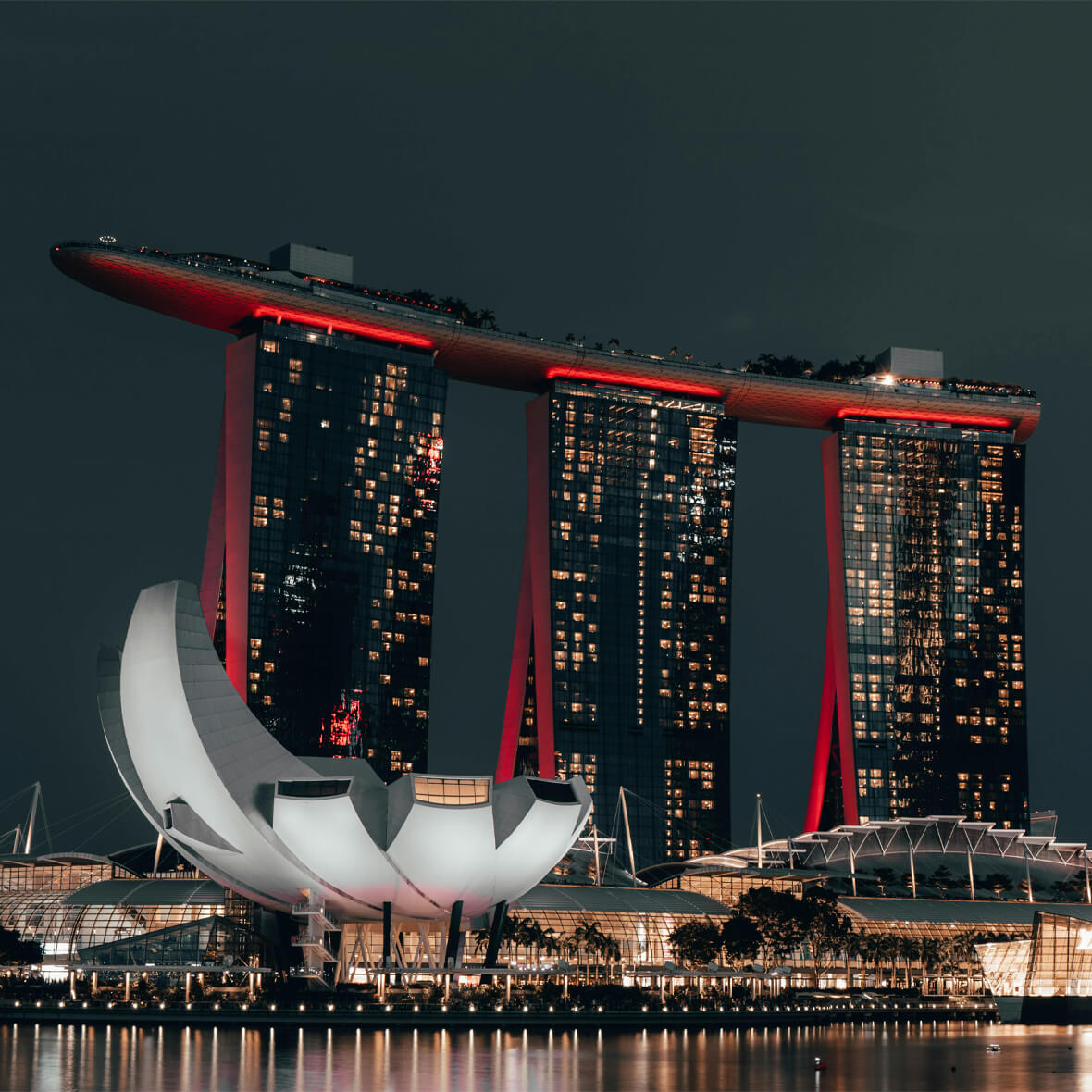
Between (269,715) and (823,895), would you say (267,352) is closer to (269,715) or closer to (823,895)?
(269,715)

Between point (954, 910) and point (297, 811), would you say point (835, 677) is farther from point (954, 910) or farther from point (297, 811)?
point (297, 811)

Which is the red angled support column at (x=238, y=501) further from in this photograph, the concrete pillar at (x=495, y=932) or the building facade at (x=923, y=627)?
the building facade at (x=923, y=627)

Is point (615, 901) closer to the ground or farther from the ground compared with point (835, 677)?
closer to the ground

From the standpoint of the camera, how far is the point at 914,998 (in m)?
121

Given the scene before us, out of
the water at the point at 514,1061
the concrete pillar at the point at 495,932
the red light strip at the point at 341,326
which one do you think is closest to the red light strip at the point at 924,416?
the red light strip at the point at 341,326

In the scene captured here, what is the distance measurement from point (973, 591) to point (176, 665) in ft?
371

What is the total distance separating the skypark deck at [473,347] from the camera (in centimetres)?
15338

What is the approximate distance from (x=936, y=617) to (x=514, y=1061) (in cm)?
12475

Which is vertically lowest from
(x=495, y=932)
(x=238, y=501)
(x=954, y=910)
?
(x=495, y=932)

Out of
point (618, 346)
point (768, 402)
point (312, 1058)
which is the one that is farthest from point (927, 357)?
point (312, 1058)

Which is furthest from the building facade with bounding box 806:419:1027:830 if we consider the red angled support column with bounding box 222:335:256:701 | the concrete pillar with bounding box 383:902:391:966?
the concrete pillar with bounding box 383:902:391:966

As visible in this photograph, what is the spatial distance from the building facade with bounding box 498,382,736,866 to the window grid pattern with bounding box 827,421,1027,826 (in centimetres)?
1483

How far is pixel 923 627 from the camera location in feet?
606

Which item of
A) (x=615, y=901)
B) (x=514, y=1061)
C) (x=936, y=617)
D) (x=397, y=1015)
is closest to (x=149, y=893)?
(x=615, y=901)
